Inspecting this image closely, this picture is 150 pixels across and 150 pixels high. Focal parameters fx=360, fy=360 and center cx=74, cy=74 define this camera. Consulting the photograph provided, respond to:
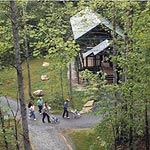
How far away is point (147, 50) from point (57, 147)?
9244mm

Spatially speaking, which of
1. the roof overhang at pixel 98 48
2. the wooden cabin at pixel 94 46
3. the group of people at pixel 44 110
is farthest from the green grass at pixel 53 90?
the roof overhang at pixel 98 48

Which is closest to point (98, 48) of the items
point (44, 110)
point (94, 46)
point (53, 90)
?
point (94, 46)

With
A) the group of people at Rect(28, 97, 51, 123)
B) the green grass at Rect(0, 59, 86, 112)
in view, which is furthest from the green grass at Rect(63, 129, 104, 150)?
the green grass at Rect(0, 59, 86, 112)

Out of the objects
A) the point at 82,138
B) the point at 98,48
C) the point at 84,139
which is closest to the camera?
the point at 84,139

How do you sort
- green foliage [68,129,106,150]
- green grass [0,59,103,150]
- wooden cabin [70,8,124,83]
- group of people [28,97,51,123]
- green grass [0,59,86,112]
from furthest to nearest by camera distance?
wooden cabin [70,8,124,83]
green grass [0,59,86,112]
group of people [28,97,51,123]
green grass [0,59,103,150]
green foliage [68,129,106,150]

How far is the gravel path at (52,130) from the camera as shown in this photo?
2194cm

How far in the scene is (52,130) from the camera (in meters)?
24.0

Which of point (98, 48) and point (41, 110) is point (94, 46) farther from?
point (41, 110)

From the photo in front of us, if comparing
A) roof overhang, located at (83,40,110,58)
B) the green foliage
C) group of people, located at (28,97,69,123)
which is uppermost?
roof overhang, located at (83,40,110,58)

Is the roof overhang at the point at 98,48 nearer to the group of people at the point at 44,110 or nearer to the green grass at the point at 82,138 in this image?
the group of people at the point at 44,110

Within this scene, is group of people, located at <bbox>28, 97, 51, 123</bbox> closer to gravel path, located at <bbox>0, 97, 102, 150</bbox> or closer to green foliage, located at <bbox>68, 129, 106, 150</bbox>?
gravel path, located at <bbox>0, 97, 102, 150</bbox>

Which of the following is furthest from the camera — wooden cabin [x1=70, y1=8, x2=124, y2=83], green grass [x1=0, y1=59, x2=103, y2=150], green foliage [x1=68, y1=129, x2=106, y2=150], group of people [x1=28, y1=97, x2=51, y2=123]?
wooden cabin [x1=70, y1=8, x2=124, y2=83]

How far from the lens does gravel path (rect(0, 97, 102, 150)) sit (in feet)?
72.0

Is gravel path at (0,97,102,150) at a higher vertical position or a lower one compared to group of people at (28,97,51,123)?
lower
